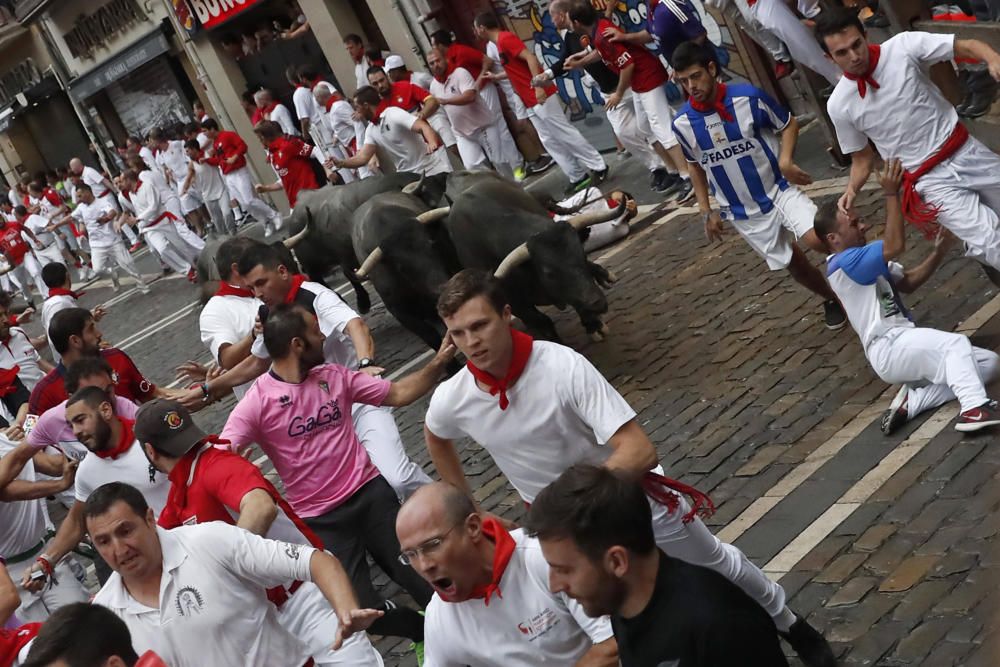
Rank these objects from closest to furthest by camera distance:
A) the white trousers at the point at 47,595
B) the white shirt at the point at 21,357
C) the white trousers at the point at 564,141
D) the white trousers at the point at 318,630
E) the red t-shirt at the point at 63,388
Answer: the white trousers at the point at 318,630 < the white trousers at the point at 47,595 < the red t-shirt at the point at 63,388 < the white shirt at the point at 21,357 < the white trousers at the point at 564,141

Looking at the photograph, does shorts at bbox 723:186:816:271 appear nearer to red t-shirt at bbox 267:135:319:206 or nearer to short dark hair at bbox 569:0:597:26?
short dark hair at bbox 569:0:597:26

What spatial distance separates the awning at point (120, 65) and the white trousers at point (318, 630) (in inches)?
978

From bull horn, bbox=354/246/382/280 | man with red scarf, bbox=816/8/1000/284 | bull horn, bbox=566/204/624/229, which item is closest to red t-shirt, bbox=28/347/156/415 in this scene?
bull horn, bbox=354/246/382/280

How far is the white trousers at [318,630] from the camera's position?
18.3ft

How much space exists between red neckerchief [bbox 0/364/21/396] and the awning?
16.9m

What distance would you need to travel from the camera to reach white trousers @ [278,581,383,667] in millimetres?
5574

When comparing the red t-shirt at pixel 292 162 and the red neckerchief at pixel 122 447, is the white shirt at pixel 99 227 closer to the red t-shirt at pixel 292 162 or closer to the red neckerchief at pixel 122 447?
the red t-shirt at pixel 292 162

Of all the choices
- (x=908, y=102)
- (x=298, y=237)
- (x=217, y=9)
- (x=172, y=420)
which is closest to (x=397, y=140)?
(x=298, y=237)

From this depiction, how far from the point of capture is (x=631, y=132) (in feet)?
48.0

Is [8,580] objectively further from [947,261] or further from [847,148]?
[947,261]

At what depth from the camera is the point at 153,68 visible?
30859 mm

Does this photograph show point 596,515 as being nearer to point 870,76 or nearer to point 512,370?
point 512,370

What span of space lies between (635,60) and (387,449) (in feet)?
24.1

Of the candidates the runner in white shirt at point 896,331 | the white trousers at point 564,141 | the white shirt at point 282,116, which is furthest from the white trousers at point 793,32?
the white shirt at point 282,116
